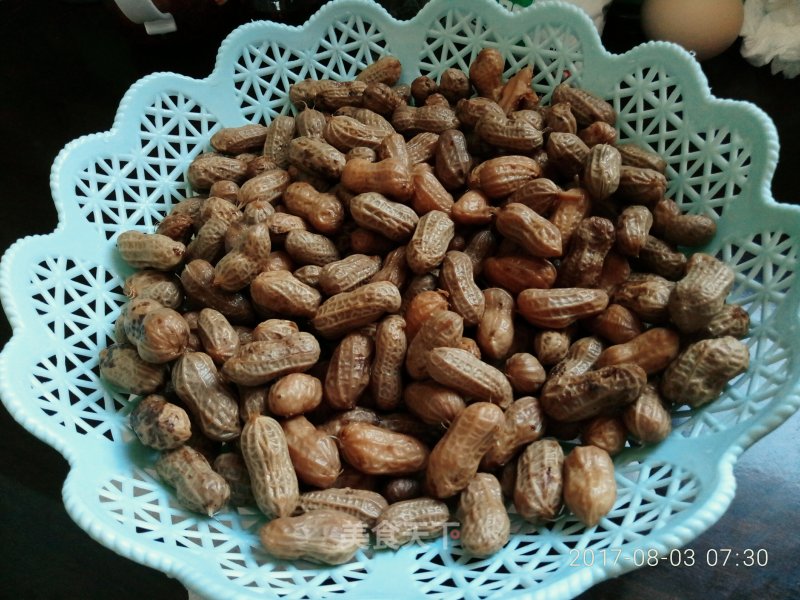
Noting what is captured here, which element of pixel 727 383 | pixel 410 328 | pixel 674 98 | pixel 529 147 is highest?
pixel 674 98

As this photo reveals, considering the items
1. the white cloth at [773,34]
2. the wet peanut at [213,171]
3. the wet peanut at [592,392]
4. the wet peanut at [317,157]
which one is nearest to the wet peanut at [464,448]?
the wet peanut at [592,392]

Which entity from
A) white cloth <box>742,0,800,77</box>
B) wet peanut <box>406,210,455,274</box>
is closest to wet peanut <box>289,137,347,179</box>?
wet peanut <box>406,210,455,274</box>

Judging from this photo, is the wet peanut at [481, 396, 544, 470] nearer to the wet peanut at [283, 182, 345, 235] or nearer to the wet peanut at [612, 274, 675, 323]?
the wet peanut at [612, 274, 675, 323]

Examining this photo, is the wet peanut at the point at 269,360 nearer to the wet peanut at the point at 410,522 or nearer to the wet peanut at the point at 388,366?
the wet peanut at the point at 388,366

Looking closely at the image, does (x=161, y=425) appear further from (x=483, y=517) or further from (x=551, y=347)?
(x=551, y=347)

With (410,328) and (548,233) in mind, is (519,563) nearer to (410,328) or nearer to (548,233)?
(410,328)

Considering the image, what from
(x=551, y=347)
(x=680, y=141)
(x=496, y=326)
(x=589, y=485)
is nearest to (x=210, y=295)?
(x=496, y=326)

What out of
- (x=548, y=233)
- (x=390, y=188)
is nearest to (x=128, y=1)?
(x=390, y=188)
